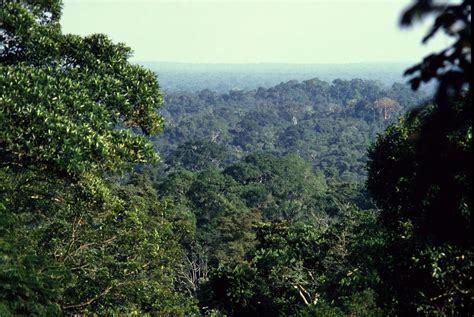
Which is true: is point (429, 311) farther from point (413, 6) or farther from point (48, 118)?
point (413, 6)

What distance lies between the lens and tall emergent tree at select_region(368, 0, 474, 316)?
3268mm

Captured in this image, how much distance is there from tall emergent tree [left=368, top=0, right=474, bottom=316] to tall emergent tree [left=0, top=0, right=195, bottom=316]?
5.70 metres

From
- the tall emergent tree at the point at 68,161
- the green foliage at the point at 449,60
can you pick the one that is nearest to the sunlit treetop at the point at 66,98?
the tall emergent tree at the point at 68,161

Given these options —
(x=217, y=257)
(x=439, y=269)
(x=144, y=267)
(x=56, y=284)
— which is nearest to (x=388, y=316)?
(x=439, y=269)

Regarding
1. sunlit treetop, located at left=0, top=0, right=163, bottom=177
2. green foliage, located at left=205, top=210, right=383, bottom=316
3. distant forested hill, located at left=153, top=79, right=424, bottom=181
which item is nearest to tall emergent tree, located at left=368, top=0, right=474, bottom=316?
green foliage, located at left=205, top=210, right=383, bottom=316

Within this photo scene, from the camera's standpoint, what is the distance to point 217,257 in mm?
40594

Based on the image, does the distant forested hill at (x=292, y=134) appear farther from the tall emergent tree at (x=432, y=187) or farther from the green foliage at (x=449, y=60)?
the green foliage at (x=449, y=60)

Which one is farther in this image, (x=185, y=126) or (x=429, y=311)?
(x=185, y=126)

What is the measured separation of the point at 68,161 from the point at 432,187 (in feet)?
19.3

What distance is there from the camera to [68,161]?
9836 mm

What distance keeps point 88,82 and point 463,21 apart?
990 cm

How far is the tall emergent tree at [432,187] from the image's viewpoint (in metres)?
3.27

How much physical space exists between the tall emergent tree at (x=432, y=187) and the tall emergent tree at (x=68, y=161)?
18.7ft

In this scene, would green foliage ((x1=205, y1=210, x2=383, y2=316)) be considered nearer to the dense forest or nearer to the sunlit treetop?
the dense forest
